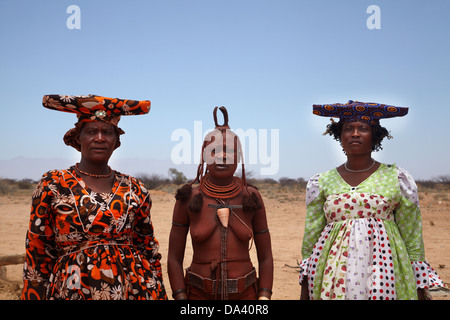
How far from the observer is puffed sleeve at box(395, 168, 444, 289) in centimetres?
351

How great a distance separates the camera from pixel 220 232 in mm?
3176

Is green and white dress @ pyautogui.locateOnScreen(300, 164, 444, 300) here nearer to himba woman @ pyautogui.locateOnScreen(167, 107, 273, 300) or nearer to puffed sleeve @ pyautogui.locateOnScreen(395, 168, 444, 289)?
puffed sleeve @ pyautogui.locateOnScreen(395, 168, 444, 289)

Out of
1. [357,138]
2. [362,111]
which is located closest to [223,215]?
[357,138]

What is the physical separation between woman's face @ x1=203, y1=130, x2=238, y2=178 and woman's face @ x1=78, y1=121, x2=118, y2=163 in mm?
671

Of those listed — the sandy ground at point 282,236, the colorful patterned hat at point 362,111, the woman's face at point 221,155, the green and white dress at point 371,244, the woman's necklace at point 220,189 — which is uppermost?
the colorful patterned hat at point 362,111

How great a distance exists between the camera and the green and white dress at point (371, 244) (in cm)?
339

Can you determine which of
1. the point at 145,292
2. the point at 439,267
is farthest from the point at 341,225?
the point at 439,267

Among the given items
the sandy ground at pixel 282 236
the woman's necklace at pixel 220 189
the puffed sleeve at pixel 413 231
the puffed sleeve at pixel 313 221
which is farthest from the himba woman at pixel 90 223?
the sandy ground at pixel 282 236

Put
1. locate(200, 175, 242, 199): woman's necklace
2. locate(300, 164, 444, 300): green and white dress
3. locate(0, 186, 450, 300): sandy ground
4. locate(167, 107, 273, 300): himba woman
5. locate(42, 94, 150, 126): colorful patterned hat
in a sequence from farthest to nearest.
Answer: locate(0, 186, 450, 300): sandy ground < locate(300, 164, 444, 300): green and white dress < locate(200, 175, 242, 199): woman's necklace < locate(167, 107, 273, 300): himba woman < locate(42, 94, 150, 126): colorful patterned hat

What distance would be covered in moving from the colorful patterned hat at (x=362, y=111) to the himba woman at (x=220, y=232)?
0.87 metres

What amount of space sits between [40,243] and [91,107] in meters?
0.90

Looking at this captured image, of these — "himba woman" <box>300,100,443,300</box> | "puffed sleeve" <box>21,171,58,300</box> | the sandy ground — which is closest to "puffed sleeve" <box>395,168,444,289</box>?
"himba woman" <box>300,100,443,300</box>

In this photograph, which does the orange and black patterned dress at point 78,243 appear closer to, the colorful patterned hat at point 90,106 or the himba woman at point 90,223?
the himba woman at point 90,223
